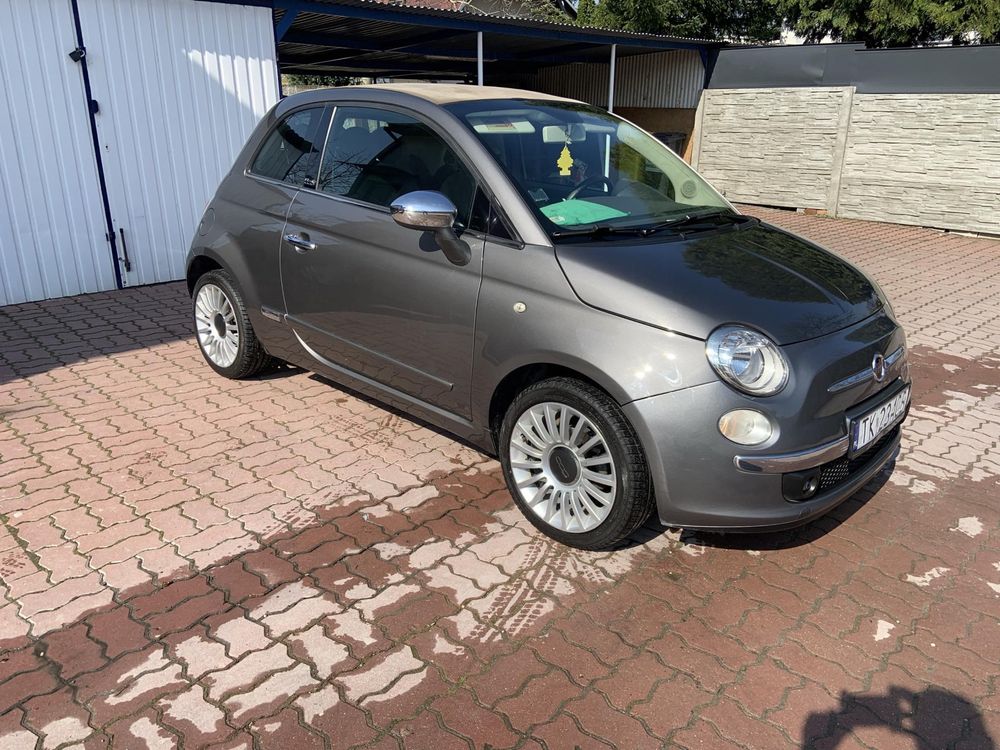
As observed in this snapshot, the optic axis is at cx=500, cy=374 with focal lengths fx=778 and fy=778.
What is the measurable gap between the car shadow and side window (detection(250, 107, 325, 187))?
3.52 m

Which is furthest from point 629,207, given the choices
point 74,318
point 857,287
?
point 74,318

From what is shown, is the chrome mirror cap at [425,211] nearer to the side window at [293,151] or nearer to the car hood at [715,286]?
the car hood at [715,286]

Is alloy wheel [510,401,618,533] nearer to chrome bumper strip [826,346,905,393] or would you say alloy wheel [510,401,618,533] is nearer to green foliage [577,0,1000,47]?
chrome bumper strip [826,346,905,393]

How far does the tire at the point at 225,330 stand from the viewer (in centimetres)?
489

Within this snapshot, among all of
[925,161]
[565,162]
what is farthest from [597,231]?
[925,161]

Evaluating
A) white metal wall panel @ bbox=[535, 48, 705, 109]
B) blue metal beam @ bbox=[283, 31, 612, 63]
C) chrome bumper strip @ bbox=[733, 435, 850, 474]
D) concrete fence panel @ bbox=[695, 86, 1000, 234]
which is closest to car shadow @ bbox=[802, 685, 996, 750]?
chrome bumper strip @ bbox=[733, 435, 850, 474]

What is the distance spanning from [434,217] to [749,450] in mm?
1591

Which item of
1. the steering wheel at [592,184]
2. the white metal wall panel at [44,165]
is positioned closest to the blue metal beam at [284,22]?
the white metal wall panel at [44,165]

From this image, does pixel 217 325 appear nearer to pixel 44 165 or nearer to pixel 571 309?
pixel 571 309

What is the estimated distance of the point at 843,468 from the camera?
10.1 ft

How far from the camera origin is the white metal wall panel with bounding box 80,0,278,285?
24.2ft

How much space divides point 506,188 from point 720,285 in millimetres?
1011

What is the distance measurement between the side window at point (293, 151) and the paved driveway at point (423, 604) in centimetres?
144

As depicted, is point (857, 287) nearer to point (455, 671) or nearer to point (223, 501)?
point (455, 671)
